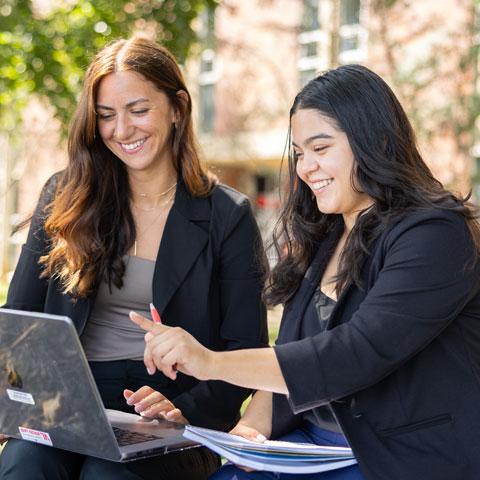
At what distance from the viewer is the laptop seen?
2.15 m

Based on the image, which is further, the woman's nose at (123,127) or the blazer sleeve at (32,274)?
the blazer sleeve at (32,274)

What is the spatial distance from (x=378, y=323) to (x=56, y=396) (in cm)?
78

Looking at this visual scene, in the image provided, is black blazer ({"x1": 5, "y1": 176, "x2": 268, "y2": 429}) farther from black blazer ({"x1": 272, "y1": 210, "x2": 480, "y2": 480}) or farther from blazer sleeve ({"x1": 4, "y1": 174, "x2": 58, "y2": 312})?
black blazer ({"x1": 272, "y1": 210, "x2": 480, "y2": 480})

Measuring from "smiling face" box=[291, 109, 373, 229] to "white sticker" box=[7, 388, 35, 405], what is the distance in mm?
882

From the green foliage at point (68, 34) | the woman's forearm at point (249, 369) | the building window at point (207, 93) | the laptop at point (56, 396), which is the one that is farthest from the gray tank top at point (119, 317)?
the building window at point (207, 93)

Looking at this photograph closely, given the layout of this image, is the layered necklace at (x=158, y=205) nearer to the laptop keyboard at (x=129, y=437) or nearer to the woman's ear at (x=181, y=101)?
the woman's ear at (x=181, y=101)

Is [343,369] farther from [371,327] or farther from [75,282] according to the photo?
[75,282]

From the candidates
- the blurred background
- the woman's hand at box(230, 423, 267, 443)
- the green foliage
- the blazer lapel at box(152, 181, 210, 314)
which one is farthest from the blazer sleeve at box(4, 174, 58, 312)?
the green foliage

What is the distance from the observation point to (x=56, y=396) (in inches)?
87.6

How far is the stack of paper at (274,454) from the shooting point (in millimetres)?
2146

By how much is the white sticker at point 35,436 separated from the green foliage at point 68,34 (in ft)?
13.6

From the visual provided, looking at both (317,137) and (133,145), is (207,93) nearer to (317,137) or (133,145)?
(133,145)

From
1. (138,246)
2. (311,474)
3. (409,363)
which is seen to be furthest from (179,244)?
(409,363)

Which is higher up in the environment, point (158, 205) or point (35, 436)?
point (158, 205)
